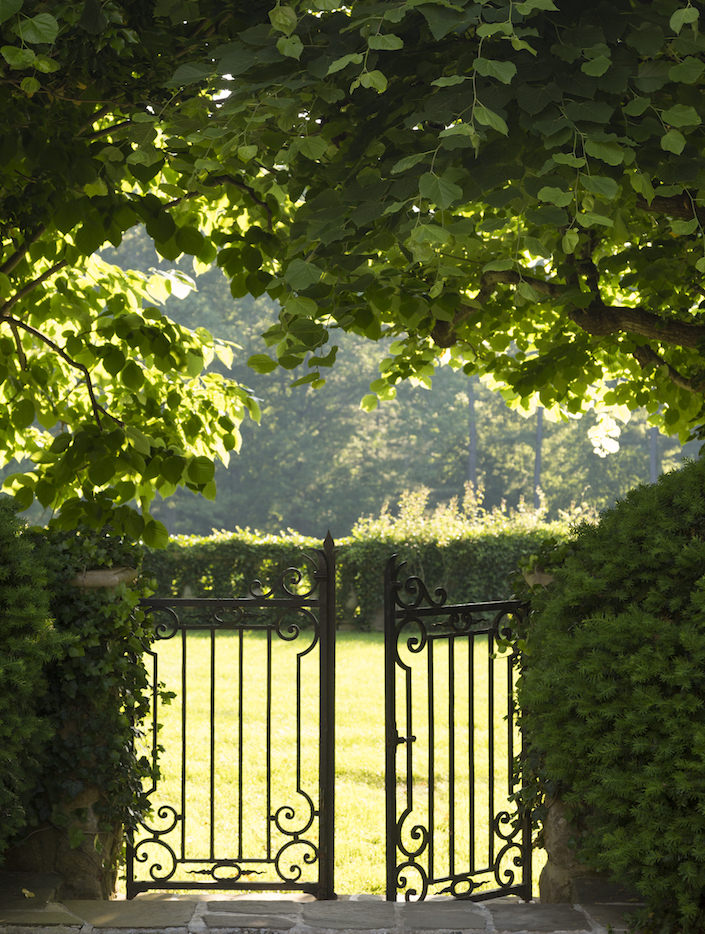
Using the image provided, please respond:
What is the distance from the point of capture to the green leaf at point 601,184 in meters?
2.29

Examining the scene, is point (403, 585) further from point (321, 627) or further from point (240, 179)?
point (240, 179)

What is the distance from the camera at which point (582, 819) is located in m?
3.42

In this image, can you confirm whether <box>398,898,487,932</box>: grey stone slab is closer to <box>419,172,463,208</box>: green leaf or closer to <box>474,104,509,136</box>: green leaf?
<box>419,172,463,208</box>: green leaf

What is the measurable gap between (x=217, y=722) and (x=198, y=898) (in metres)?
4.38

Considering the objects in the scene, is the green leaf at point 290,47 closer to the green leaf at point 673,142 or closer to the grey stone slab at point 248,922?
the green leaf at point 673,142

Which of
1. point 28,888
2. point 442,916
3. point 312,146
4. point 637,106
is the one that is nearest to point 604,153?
point 637,106

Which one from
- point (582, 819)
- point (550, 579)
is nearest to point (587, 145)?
point (550, 579)

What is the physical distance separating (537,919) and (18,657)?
6.81ft

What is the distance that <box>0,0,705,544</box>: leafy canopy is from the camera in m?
2.42

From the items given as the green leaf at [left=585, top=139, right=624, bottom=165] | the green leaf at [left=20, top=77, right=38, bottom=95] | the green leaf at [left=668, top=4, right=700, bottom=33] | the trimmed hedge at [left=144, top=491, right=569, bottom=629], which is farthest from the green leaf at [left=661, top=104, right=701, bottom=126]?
the trimmed hedge at [left=144, top=491, right=569, bottom=629]

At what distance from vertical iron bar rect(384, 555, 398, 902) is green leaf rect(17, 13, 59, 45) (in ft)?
7.50

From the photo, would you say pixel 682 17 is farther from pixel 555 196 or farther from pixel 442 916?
pixel 442 916

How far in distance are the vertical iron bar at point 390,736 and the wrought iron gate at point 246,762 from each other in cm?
28

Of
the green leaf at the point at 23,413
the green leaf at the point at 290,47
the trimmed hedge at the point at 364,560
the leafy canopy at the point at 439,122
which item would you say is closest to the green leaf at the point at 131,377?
the green leaf at the point at 23,413
